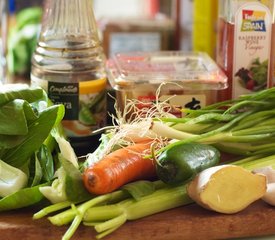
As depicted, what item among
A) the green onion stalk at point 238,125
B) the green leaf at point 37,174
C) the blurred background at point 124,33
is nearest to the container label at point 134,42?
the blurred background at point 124,33

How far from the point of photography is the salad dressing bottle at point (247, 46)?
120 cm

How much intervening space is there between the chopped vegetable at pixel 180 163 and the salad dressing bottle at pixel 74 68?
24 centimetres

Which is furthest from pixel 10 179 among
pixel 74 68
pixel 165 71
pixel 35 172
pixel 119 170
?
pixel 165 71

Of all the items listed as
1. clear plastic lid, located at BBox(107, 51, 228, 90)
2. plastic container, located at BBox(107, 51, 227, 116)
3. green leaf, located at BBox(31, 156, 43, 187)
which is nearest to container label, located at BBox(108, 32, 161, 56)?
clear plastic lid, located at BBox(107, 51, 228, 90)

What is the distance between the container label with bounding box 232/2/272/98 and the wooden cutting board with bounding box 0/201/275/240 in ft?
1.08

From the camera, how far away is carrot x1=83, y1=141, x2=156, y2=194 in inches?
36.3

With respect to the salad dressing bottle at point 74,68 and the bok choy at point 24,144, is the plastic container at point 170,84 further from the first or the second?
the bok choy at point 24,144

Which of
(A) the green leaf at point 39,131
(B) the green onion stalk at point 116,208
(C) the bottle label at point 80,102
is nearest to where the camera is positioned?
(B) the green onion stalk at point 116,208

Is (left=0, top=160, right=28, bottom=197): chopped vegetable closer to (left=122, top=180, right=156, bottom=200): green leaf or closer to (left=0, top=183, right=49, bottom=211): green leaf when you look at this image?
(left=0, top=183, right=49, bottom=211): green leaf

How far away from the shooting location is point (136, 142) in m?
1.05

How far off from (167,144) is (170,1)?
4.55 feet

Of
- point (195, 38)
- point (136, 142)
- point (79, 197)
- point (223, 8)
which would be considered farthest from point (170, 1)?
point (79, 197)

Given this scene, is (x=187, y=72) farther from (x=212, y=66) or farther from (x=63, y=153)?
(x=63, y=153)

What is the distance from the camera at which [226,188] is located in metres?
0.92
